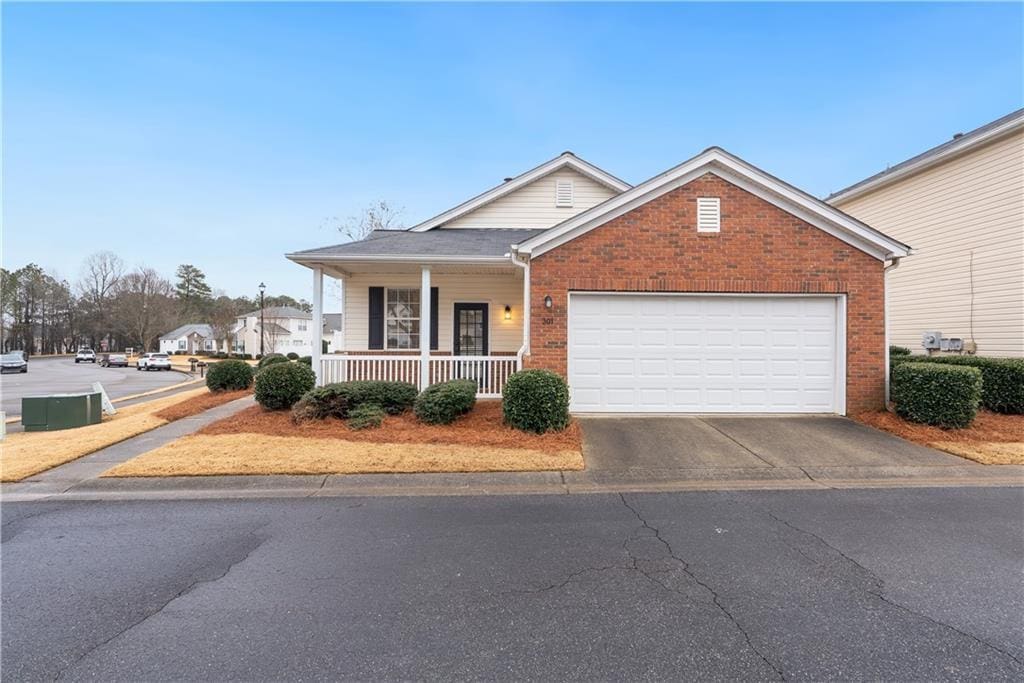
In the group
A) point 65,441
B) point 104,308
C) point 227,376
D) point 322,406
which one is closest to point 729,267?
point 322,406

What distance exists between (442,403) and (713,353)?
536cm

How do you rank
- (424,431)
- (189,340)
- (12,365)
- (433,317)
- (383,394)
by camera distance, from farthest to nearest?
(189,340)
(12,365)
(433,317)
(383,394)
(424,431)

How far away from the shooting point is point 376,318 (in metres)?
12.1

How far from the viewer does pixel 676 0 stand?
13578mm

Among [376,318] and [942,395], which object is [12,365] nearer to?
[376,318]

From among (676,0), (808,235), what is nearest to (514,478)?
(808,235)

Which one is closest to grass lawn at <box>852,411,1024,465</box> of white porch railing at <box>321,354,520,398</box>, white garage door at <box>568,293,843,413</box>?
white garage door at <box>568,293,843,413</box>

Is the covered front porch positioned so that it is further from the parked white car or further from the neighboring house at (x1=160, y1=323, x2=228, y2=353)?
the neighboring house at (x1=160, y1=323, x2=228, y2=353)

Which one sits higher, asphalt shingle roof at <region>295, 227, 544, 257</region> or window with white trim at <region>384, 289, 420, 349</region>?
asphalt shingle roof at <region>295, 227, 544, 257</region>

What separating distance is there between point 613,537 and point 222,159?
89.6 feet

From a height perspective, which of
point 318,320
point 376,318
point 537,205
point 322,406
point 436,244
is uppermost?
point 537,205

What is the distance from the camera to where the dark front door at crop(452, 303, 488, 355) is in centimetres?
1242

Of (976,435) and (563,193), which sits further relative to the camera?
(563,193)

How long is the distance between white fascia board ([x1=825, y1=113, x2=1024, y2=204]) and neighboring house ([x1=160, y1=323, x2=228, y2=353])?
7498cm
